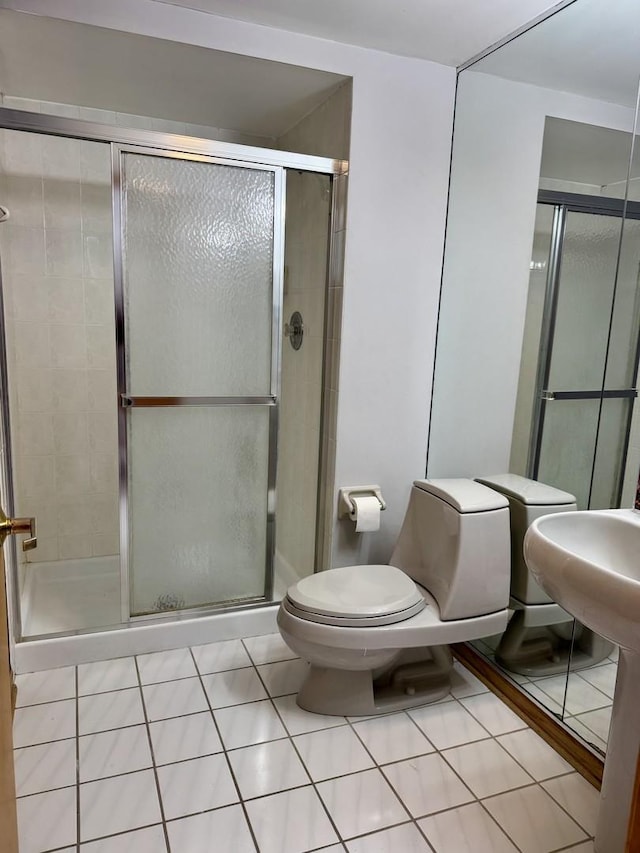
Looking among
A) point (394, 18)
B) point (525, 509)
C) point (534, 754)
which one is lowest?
point (534, 754)

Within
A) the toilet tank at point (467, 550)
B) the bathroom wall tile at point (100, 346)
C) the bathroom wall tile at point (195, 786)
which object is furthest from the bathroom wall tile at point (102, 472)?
the toilet tank at point (467, 550)

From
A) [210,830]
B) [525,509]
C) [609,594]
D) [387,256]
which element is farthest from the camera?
[387,256]

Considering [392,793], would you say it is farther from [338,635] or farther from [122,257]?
[122,257]

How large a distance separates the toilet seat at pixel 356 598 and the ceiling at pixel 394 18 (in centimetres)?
190

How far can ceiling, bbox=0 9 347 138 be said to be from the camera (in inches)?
79.2

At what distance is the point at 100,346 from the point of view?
115 inches

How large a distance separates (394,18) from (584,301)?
1135 millimetres

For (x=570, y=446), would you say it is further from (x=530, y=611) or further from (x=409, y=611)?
(x=409, y=611)

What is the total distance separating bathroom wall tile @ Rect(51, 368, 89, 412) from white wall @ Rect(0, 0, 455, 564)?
4.40ft

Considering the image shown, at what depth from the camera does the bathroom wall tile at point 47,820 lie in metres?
1.51

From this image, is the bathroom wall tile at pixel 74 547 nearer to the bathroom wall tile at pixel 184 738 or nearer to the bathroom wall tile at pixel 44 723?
the bathroom wall tile at pixel 44 723

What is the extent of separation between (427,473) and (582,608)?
1.32 m

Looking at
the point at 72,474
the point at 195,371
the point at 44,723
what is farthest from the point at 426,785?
the point at 72,474

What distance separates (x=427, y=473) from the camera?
2.62m
